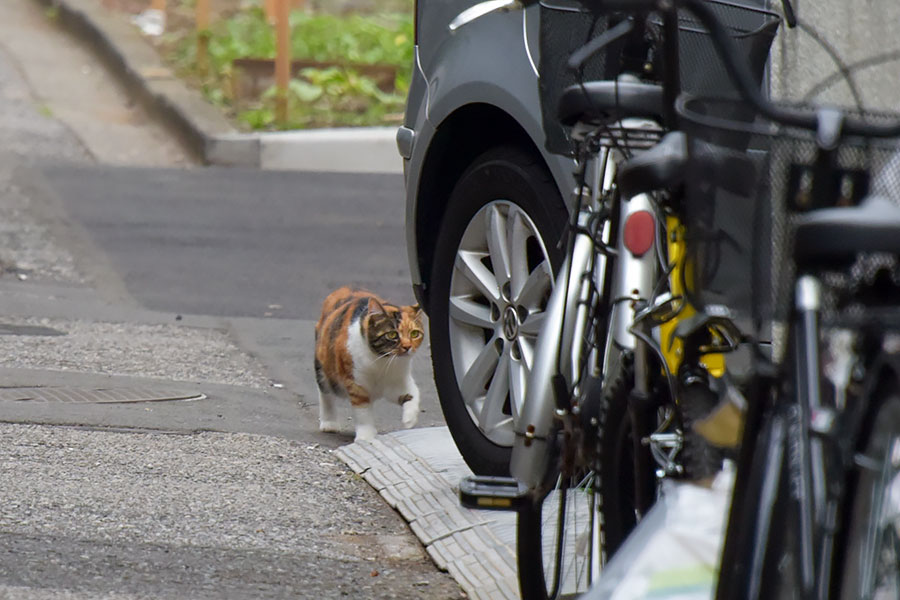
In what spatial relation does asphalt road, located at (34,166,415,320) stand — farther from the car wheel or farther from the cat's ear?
the car wheel

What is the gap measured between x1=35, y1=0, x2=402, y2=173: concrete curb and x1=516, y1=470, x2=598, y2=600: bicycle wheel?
9013mm

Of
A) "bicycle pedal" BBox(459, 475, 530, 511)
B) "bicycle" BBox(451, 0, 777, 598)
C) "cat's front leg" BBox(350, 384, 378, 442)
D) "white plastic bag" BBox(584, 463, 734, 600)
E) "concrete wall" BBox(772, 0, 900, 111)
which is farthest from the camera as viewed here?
"cat's front leg" BBox(350, 384, 378, 442)

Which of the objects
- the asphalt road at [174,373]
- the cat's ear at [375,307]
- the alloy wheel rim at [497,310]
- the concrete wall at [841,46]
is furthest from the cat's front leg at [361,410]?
the concrete wall at [841,46]

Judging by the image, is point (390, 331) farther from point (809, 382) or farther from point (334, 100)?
point (334, 100)

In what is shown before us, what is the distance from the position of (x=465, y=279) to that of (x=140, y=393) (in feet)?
5.96

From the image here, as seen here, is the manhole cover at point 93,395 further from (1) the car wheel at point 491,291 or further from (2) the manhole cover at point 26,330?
(1) the car wheel at point 491,291

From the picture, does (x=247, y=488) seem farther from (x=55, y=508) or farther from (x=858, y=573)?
(x=858, y=573)

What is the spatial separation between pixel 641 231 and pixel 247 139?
383 inches

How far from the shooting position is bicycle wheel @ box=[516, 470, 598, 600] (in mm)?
3078

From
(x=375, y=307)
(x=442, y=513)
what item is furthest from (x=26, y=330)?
(x=442, y=513)

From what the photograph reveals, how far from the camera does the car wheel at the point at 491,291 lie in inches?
157

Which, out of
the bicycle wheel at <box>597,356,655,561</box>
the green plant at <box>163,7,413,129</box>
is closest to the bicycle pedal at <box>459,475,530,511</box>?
the bicycle wheel at <box>597,356,655,561</box>

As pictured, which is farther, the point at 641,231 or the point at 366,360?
the point at 366,360

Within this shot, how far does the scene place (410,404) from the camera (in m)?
5.67
